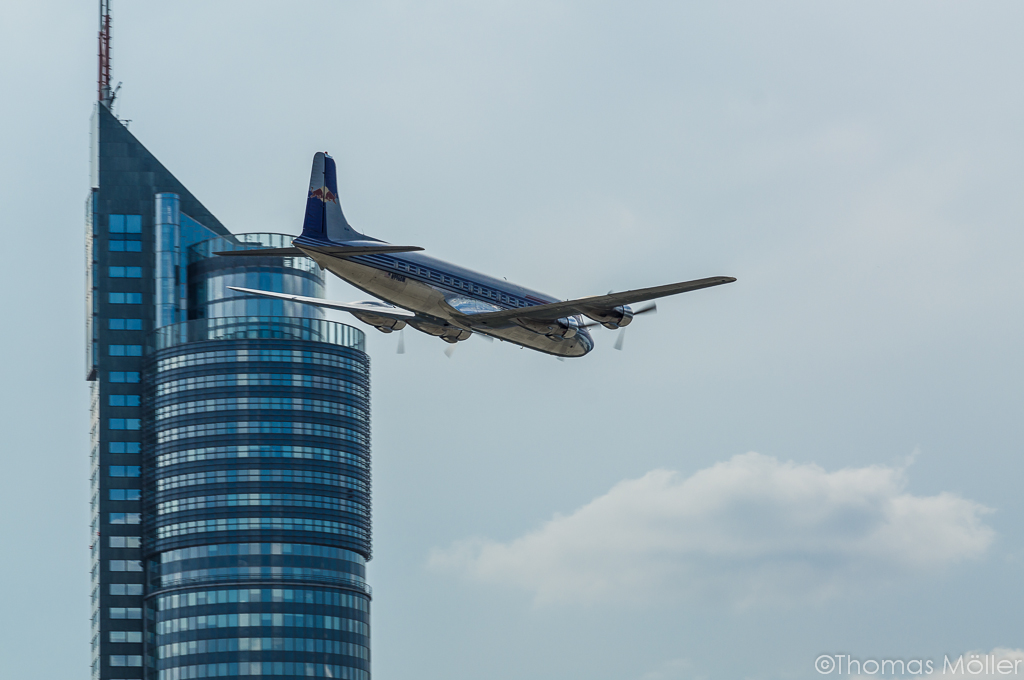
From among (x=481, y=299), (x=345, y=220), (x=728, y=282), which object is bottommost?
(x=728, y=282)

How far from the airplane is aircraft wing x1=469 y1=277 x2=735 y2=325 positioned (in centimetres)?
7

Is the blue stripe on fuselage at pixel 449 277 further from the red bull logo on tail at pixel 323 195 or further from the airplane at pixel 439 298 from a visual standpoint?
the red bull logo on tail at pixel 323 195

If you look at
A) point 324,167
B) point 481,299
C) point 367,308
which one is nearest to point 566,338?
point 481,299

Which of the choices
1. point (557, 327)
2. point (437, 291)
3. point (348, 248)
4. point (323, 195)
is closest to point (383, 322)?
point (437, 291)

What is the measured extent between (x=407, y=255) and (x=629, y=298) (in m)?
16.8

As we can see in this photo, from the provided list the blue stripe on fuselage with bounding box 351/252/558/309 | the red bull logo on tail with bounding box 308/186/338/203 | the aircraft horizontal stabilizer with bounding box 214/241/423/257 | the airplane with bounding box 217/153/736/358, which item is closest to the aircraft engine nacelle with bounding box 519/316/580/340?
the airplane with bounding box 217/153/736/358

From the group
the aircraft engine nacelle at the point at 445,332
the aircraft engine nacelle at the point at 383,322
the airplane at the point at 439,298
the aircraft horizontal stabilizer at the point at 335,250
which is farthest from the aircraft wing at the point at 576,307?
the aircraft horizontal stabilizer at the point at 335,250

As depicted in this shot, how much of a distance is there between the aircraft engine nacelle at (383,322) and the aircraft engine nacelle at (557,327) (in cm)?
984

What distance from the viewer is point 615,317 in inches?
4638

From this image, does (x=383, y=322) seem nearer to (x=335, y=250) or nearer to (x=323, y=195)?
(x=335, y=250)

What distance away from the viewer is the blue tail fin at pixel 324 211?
11850cm

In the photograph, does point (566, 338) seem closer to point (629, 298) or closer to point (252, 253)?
point (629, 298)

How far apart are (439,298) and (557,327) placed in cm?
983

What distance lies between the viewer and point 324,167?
5059 inches
